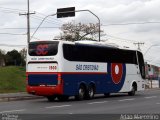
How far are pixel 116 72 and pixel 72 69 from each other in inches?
227

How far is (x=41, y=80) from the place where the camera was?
2892 centimetres

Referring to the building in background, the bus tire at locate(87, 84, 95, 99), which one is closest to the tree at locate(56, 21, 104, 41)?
the building in background

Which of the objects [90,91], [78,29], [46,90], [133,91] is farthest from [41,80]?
[78,29]

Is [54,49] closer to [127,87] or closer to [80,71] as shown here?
[80,71]

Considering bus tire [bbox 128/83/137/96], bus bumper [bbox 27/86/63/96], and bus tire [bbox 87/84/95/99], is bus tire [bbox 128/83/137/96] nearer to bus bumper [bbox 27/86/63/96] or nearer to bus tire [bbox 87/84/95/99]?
bus tire [bbox 87/84/95/99]

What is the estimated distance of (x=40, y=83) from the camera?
28.9 m

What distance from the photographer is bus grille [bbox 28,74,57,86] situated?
28528 mm

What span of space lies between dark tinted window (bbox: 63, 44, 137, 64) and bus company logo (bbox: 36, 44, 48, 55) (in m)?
1.09

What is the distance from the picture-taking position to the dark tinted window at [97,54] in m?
29.1

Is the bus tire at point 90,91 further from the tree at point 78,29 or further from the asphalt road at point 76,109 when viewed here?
the tree at point 78,29

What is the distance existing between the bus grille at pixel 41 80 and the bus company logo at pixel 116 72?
622 centimetres

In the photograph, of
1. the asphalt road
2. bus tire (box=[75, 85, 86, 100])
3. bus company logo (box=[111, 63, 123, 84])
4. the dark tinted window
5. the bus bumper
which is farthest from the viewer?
bus company logo (box=[111, 63, 123, 84])

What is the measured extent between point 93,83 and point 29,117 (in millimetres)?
13949

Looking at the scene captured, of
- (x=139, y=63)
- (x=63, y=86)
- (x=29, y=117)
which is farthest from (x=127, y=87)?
(x=29, y=117)
